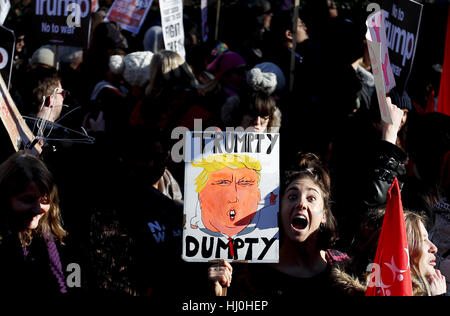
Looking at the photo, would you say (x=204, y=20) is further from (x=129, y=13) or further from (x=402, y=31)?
(x=402, y=31)

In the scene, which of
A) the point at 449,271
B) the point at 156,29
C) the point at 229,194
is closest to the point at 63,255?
the point at 229,194

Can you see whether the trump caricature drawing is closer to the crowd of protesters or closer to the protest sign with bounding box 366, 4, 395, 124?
the crowd of protesters

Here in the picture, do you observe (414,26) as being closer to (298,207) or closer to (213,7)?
(298,207)

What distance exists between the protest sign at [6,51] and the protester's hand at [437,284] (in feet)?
8.94

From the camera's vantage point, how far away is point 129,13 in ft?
25.5

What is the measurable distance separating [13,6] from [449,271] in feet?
21.6

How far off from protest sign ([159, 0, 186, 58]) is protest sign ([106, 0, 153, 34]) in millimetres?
1277

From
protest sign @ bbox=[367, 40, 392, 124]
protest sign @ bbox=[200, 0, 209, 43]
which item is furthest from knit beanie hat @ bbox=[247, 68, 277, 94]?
protest sign @ bbox=[200, 0, 209, 43]

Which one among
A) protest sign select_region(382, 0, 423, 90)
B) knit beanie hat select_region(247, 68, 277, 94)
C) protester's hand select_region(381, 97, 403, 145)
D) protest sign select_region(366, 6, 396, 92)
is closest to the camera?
protest sign select_region(366, 6, 396, 92)

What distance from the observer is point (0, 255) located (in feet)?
9.69

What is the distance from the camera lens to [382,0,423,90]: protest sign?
4477mm

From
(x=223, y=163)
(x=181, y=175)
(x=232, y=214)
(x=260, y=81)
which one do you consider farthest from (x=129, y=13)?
(x=232, y=214)

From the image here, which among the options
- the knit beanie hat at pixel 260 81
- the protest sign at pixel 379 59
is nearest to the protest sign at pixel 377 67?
the protest sign at pixel 379 59

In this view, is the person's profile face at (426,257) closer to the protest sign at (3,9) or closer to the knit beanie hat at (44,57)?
the protest sign at (3,9)
